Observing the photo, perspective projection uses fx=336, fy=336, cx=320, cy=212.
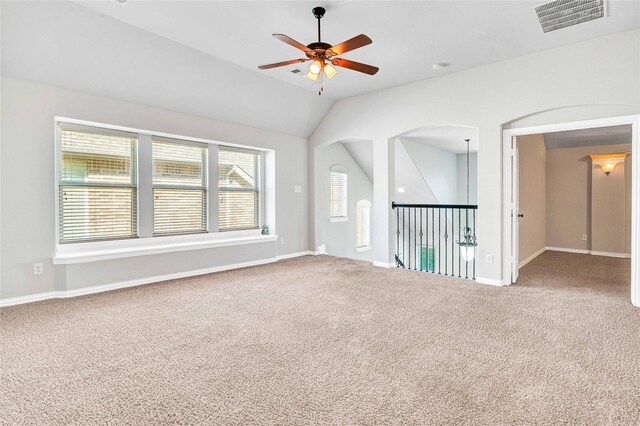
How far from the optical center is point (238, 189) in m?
6.27

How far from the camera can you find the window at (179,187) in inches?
204

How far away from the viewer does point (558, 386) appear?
7.02 feet

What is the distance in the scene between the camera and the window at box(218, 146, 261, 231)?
238 inches

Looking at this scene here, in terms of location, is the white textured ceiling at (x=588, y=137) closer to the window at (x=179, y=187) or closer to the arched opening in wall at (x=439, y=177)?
the arched opening in wall at (x=439, y=177)

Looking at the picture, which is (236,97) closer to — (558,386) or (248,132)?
(248,132)

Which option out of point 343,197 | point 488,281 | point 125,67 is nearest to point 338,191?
point 343,197

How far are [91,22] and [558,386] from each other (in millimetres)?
5187

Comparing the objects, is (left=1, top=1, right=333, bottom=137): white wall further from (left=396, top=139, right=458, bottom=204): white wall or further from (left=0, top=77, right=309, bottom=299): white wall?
(left=396, top=139, right=458, bottom=204): white wall

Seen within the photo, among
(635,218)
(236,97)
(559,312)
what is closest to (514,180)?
(635,218)

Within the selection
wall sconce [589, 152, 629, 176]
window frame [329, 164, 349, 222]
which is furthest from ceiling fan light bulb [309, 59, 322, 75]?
wall sconce [589, 152, 629, 176]

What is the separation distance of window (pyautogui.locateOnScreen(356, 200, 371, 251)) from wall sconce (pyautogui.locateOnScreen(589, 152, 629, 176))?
17.0 feet

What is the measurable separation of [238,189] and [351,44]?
3962 mm

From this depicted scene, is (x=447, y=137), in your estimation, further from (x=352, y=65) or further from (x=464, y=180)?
(x=352, y=65)

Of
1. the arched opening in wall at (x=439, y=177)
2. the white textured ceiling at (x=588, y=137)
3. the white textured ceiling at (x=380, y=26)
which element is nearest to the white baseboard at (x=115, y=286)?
the white textured ceiling at (x=380, y=26)
